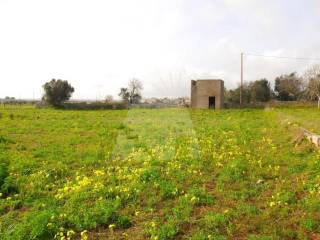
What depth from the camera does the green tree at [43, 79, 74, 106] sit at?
69.4 meters

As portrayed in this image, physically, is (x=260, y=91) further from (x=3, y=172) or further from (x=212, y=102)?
(x=3, y=172)

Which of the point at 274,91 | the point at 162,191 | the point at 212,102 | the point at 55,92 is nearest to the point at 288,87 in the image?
the point at 274,91

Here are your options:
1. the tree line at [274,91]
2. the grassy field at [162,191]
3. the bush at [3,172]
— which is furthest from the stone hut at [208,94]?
the bush at [3,172]

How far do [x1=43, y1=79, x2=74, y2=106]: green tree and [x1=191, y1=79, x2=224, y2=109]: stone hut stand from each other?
84.3 feet

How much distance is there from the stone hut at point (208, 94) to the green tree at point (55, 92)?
84.3 feet

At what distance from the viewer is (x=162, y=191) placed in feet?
28.9

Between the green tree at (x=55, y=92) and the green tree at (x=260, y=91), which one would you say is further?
the green tree at (x=260, y=91)

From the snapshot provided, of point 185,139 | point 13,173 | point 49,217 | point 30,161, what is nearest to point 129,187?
point 49,217

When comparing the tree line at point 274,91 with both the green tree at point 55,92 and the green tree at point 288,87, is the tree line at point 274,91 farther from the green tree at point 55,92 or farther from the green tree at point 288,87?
the green tree at point 55,92

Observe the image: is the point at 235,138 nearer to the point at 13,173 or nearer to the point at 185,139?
the point at 185,139

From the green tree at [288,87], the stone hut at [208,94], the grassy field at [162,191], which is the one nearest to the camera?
the grassy field at [162,191]

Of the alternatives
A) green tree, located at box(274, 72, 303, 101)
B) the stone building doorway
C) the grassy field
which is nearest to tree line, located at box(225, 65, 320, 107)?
green tree, located at box(274, 72, 303, 101)

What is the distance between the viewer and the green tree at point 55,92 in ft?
228

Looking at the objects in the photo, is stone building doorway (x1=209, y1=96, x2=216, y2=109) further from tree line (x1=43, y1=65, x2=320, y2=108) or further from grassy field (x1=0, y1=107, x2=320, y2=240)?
grassy field (x1=0, y1=107, x2=320, y2=240)
